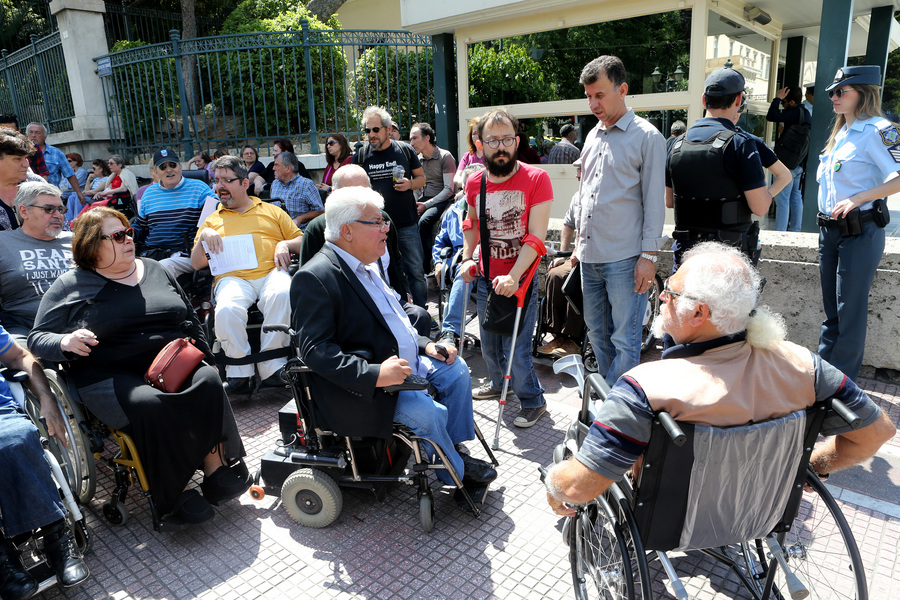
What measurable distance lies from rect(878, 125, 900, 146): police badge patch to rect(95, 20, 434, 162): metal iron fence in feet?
22.9

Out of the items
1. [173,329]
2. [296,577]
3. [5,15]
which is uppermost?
[5,15]

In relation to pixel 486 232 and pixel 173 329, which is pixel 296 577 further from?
pixel 486 232

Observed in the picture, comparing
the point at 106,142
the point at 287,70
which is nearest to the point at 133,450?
the point at 287,70

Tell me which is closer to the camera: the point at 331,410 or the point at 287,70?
the point at 331,410

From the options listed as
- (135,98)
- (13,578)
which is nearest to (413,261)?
(13,578)

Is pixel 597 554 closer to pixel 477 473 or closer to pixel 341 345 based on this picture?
pixel 477 473

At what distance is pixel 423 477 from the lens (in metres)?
2.86

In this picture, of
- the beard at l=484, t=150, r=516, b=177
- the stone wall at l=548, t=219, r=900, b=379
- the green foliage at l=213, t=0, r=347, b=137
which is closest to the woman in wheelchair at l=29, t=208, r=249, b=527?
the beard at l=484, t=150, r=516, b=177

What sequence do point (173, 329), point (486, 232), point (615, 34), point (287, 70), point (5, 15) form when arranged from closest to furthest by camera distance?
point (173, 329) → point (486, 232) → point (615, 34) → point (287, 70) → point (5, 15)

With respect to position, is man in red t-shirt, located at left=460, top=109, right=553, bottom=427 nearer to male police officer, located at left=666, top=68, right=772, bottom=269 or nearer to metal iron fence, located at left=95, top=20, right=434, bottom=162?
male police officer, located at left=666, top=68, right=772, bottom=269

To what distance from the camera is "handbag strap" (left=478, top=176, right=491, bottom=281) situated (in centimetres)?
391

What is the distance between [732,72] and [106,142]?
12347 mm

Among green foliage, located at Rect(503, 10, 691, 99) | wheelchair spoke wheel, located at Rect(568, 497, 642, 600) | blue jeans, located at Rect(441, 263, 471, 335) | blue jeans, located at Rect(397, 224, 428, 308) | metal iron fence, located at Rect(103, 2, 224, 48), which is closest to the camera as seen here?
wheelchair spoke wheel, located at Rect(568, 497, 642, 600)

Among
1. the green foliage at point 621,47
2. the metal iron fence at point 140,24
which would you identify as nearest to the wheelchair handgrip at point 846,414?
the green foliage at point 621,47
